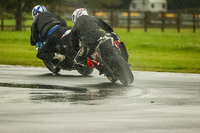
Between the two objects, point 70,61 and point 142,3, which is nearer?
point 70,61

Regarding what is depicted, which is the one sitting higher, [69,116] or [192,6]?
[69,116]

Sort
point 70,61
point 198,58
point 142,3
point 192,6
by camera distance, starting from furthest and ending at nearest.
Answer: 1. point 142,3
2. point 192,6
3. point 198,58
4. point 70,61

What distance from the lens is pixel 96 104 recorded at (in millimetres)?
9797

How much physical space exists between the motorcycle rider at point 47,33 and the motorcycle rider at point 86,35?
101cm

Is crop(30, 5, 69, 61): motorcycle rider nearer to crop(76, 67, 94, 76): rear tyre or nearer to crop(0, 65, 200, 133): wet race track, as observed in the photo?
crop(76, 67, 94, 76): rear tyre

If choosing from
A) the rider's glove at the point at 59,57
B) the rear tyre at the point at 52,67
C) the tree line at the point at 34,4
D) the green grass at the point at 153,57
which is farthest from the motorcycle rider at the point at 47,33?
the tree line at the point at 34,4

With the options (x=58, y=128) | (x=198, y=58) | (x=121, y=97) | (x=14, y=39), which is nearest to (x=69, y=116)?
(x=58, y=128)

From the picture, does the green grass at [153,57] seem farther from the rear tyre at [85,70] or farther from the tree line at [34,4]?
the rear tyre at [85,70]

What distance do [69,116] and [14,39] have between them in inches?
934

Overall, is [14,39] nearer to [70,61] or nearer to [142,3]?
[70,61]

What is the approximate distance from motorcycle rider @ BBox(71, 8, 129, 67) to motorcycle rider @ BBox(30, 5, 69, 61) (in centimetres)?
101

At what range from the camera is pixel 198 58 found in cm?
2227

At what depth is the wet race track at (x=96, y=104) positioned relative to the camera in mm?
7789

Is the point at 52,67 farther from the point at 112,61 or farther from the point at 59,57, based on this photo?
the point at 112,61
